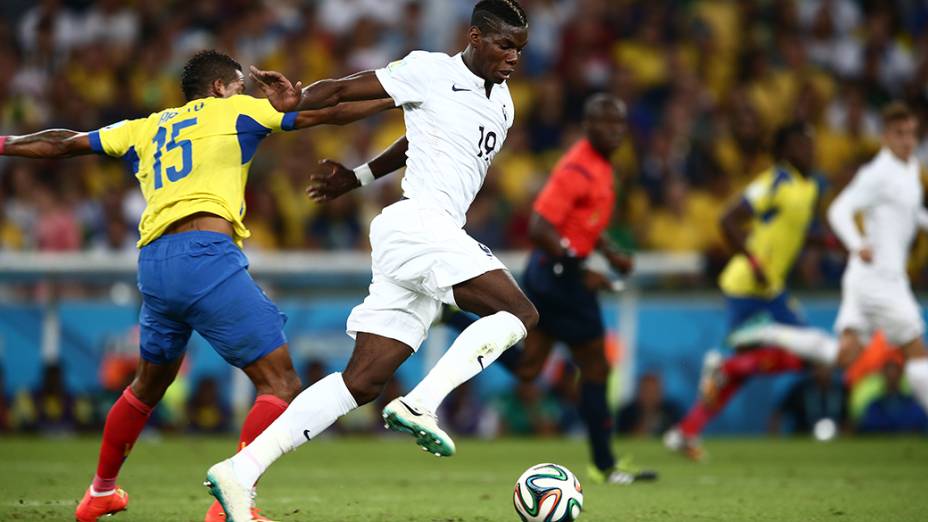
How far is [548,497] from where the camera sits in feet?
20.7

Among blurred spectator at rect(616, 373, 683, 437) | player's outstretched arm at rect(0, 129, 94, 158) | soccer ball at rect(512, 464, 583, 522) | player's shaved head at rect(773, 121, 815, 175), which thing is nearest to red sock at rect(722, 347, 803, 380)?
player's shaved head at rect(773, 121, 815, 175)

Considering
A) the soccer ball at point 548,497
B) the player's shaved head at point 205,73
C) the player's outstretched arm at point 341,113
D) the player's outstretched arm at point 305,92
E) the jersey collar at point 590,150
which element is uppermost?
the player's shaved head at point 205,73

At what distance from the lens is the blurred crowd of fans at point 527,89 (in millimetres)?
16188

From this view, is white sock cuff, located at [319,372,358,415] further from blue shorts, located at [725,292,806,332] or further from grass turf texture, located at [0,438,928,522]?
blue shorts, located at [725,292,806,332]

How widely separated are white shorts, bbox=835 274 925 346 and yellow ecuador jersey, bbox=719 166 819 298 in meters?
0.68

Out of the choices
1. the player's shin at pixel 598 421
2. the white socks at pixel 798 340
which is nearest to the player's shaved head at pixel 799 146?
the white socks at pixel 798 340

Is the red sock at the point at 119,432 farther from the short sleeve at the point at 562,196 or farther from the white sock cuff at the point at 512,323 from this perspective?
the short sleeve at the point at 562,196

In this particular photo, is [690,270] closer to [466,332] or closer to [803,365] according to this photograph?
[803,365]

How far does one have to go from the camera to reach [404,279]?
257 inches

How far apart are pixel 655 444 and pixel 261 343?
8376mm

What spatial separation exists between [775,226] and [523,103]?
680cm

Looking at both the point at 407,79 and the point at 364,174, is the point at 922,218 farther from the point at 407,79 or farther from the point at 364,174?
the point at 407,79

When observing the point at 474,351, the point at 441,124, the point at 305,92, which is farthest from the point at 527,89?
the point at 474,351

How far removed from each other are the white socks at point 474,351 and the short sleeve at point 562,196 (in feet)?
12.1
